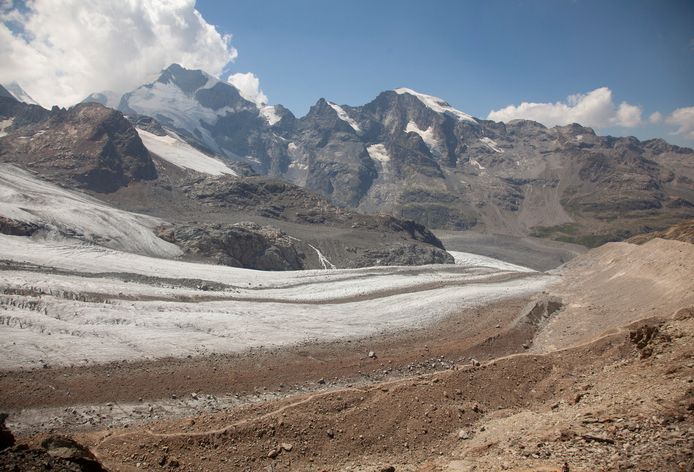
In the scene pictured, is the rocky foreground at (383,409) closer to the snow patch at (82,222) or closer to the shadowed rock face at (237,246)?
the snow patch at (82,222)

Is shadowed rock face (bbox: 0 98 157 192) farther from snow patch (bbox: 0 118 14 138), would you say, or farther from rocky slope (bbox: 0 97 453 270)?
snow patch (bbox: 0 118 14 138)

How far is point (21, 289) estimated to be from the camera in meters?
31.1

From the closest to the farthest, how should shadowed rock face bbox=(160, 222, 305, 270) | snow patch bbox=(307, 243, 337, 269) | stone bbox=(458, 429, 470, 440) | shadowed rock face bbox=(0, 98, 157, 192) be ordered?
1. stone bbox=(458, 429, 470, 440)
2. shadowed rock face bbox=(160, 222, 305, 270)
3. snow patch bbox=(307, 243, 337, 269)
4. shadowed rock face bbox=(0, 98, 157, 192)

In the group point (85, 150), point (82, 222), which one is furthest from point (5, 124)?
point (82, 222)

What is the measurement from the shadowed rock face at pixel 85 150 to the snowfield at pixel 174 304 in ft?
302

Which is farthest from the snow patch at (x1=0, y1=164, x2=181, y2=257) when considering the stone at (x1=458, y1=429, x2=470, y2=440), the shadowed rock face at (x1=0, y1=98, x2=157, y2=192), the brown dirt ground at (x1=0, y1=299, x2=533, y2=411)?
the shadowed rock face at (x1=0, y1=98, x2=157, y2=192)

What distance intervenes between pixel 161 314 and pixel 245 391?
11.3 m

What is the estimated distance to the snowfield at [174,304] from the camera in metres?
25.6

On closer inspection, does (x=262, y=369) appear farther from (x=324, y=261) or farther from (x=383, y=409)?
(x=324, y=261)

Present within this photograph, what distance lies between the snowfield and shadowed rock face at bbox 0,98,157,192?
91926mm

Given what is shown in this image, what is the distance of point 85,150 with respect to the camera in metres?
146

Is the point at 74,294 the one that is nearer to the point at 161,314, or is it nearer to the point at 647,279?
the point at 161,314

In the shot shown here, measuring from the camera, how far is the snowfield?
25594 mm

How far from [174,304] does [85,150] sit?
131 meters
